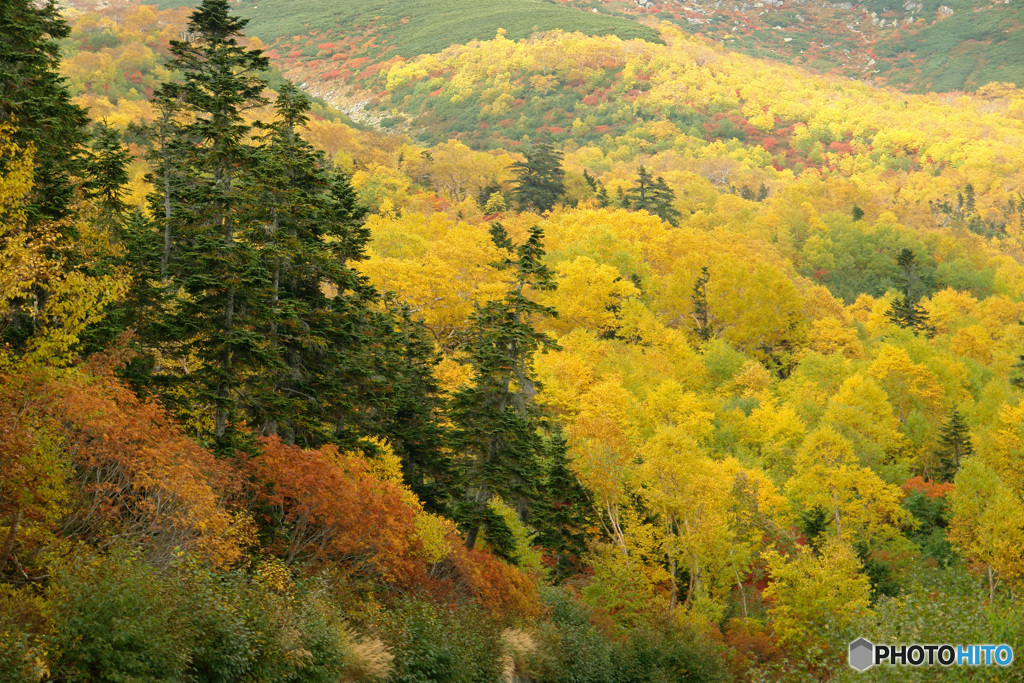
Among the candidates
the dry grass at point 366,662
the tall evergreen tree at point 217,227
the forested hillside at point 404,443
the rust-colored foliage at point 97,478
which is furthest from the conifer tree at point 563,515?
the rust-colored foliage at point 97,478

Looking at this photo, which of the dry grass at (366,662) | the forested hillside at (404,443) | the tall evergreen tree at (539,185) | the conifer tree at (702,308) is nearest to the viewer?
the forested hillside at (404,443)

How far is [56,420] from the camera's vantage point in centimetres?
1641

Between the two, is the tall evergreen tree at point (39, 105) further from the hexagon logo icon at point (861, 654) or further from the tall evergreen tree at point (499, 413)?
the hexagon logo icon at point (861, 654)

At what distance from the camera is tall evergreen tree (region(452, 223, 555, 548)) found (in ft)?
108

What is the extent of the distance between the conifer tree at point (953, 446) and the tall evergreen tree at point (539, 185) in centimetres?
5006

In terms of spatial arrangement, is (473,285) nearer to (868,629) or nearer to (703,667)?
(703,667)

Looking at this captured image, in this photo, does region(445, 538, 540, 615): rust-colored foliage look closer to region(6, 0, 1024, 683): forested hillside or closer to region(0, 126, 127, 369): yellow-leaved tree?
region(6, 0, 1024, 683): forested hillside

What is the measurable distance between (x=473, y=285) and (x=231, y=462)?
4143 cm

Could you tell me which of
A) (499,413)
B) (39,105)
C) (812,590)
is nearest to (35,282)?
(39,105)

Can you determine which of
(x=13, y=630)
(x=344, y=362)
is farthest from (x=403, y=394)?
(x=13, y=630)

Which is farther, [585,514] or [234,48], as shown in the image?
[585,514]

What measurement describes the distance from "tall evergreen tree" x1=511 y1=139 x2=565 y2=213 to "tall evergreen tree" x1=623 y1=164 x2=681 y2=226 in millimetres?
8456

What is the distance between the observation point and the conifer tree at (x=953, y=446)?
62.9m

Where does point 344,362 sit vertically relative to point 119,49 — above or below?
below
